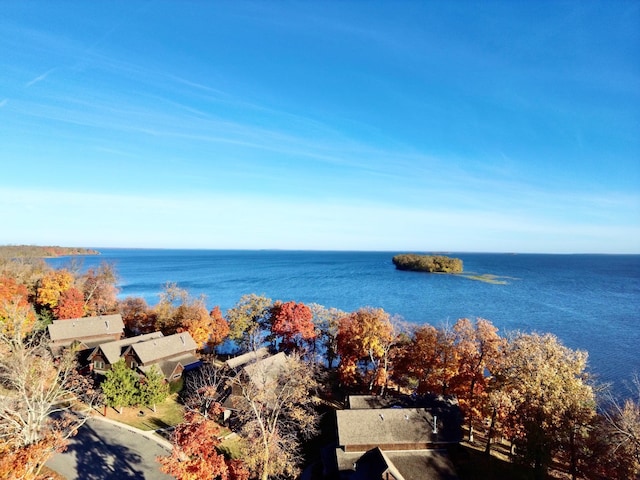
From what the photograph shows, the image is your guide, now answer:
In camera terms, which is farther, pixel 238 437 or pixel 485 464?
pixel 238 437

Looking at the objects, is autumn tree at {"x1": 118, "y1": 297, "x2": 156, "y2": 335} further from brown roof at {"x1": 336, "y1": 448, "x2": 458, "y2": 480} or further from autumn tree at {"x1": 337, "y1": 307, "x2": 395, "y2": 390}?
brown roof at {"x1": 336, "y1": 448, "x2": 458, "y2": 480}

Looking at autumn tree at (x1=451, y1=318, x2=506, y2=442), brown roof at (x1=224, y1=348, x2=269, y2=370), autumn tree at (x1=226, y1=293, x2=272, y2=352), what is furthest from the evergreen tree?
autumn tree at (x1=451, y1=318, x2=506, y2=442)

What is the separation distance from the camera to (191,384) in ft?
135

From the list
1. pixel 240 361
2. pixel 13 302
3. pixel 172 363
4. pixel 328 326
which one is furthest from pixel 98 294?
pixel 328 326

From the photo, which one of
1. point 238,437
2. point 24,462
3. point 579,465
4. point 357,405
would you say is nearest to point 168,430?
point 238,437

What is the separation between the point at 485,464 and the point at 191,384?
30.4 metres

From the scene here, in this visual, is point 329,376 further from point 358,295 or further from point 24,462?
point 358,295

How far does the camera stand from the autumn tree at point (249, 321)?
55.7 meters

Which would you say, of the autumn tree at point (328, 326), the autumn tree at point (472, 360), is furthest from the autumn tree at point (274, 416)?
the autumn tree at point (472, 360)

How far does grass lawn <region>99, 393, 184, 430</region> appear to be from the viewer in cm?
3480

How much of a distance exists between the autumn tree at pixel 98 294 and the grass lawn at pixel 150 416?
113ft

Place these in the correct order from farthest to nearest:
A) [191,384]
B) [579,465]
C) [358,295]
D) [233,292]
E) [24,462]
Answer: [233,292] < [358,295] < [191,384] < [579,465] < [24,462]

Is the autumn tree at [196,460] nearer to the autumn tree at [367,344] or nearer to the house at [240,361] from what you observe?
the house at [240,361]

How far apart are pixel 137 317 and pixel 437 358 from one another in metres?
51.4
